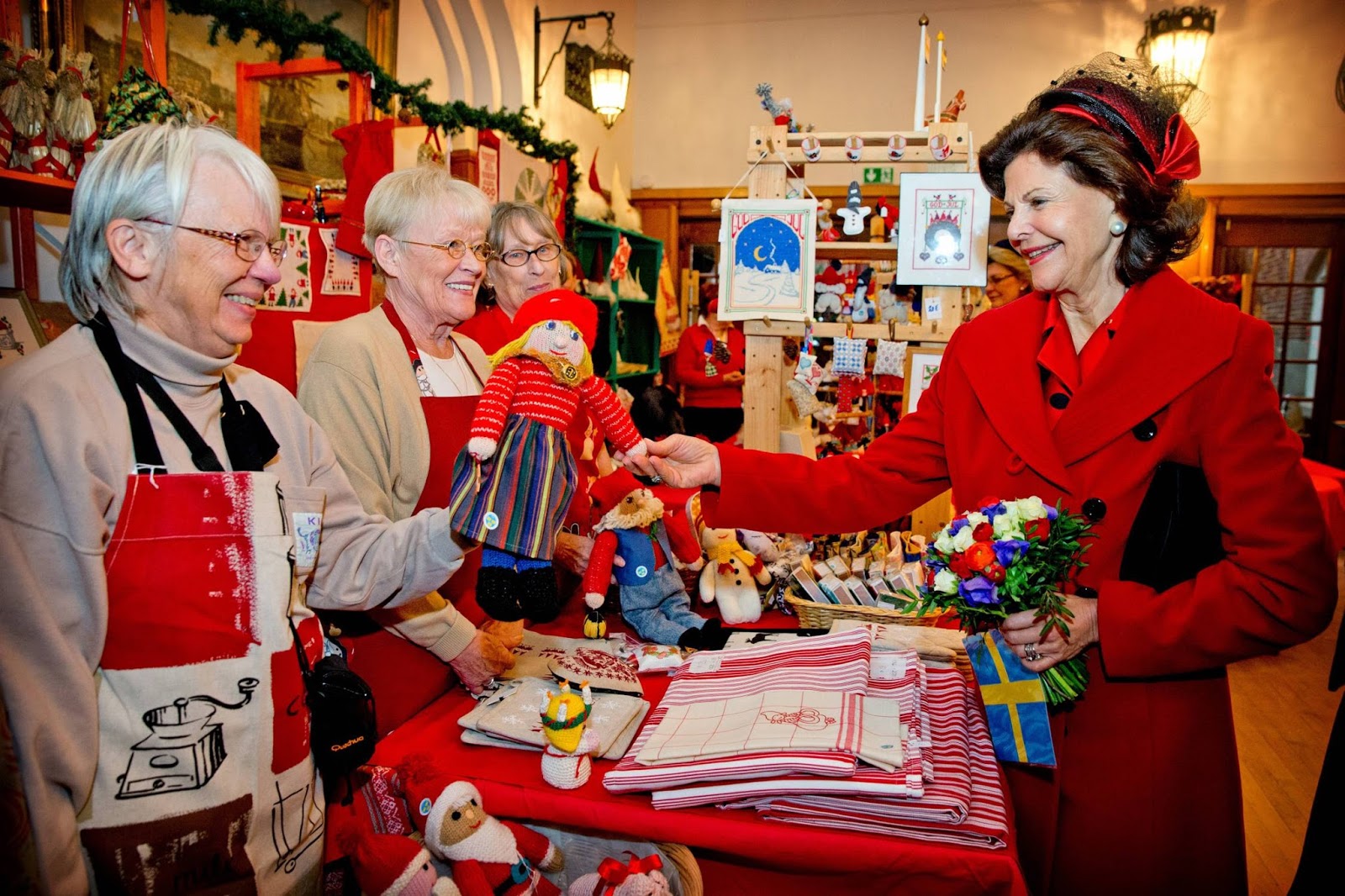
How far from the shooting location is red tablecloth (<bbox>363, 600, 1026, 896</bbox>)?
127cm

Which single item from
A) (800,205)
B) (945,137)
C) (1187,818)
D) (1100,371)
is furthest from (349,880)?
(945,137)

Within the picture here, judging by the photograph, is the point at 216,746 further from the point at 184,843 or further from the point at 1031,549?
the point at 1031,549

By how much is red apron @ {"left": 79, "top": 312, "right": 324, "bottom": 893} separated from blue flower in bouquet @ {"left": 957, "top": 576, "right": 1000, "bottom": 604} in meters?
1.05

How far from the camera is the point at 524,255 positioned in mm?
2699

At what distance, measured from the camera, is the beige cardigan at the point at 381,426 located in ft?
5.55

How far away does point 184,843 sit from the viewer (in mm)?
1140

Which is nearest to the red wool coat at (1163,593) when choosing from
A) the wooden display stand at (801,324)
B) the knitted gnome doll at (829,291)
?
the wooden display stand at (801,324)

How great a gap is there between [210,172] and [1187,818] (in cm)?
184

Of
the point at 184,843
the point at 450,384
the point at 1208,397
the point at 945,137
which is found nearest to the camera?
the point at 184,843

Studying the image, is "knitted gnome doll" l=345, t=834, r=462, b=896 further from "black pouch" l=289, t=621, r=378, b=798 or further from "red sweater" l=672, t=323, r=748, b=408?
"red sweater" l=672, t=323, r=748, b=408

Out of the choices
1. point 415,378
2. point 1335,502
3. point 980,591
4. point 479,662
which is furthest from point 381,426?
point 1335,502

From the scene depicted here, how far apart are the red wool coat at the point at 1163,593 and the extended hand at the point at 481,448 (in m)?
0.93

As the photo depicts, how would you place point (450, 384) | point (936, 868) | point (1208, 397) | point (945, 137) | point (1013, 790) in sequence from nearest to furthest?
point (936, 868)
point (1208, 397)
point (1013, 790)
point (450, 384)
point (945, 137)

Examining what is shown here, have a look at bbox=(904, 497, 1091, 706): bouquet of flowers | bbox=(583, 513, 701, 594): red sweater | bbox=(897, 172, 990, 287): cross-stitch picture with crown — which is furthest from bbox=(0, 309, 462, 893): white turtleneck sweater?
bbox=(897, 172, 990, 287): cross-stitch picture with crown
